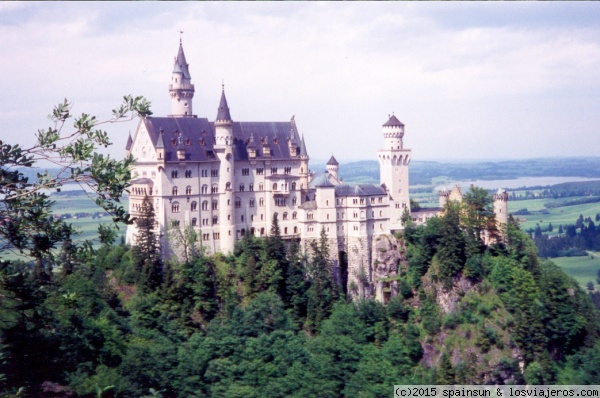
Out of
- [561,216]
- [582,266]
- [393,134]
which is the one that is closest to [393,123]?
[393,134]

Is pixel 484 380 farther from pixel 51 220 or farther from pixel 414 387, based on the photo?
pixel 51 220

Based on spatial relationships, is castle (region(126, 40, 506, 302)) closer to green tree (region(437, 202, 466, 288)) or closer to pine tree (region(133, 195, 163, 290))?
pine tree (region(133, 195, 163, 290))

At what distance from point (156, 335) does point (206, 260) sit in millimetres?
12940

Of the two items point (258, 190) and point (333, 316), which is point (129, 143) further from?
point (333, 316)

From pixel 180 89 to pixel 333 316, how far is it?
27.5m

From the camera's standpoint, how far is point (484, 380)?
64562 millimetres

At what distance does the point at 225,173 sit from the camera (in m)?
74.8

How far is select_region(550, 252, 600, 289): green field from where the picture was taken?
13688 centimetres

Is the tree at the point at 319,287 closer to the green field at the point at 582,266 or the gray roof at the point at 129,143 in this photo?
the gray roof at the point at 129,143

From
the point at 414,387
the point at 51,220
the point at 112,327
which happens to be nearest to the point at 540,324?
the point at 414,387

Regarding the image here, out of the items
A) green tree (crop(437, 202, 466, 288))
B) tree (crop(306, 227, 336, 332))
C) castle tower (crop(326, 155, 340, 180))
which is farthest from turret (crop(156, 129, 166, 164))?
green tree (crop(437, 202, 466, 288))

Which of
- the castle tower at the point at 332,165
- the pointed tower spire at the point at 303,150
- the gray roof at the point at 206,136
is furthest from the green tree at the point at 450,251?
the gray roof at the point at 206,136

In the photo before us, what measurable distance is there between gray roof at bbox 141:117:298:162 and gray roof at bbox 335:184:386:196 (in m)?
6.25

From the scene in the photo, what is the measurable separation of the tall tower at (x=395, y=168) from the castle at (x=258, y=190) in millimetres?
104
